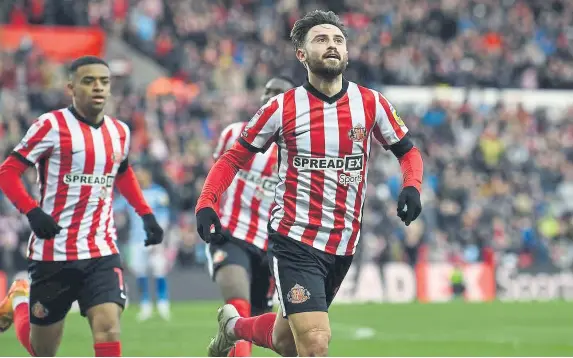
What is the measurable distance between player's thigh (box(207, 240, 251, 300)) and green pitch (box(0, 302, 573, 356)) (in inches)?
111

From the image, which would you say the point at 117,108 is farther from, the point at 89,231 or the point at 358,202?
the point at 358,202

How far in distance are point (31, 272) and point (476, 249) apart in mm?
16008

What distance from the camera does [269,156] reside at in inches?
386

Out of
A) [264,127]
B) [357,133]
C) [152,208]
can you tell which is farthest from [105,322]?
[152,208]

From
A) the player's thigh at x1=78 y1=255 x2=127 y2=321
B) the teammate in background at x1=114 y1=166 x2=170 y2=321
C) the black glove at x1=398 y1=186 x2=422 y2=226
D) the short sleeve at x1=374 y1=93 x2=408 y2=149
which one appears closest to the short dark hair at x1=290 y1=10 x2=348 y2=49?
the short sleeve at x1=374 y1=93 x2=408 y2=149

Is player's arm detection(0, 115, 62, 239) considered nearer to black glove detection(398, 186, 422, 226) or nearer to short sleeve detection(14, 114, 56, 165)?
short sleeve detection(14, 114, 56, 165)

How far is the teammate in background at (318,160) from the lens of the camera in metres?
7.31

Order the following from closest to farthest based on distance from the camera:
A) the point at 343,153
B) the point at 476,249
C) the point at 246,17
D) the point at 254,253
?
the point at 343,153 → the point at 254,253 → the point at 476,249 → the point at 246,17

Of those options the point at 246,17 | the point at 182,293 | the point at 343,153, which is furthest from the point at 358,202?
the point at 246,17

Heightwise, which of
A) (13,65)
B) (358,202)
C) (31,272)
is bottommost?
(31,272)

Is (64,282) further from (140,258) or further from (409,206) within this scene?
(140,258)

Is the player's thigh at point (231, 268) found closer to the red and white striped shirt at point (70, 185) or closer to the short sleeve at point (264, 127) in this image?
the red and white striped shirt at point (70, 185)

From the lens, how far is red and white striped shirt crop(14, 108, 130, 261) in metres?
8.53

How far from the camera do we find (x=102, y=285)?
838 centimetres
